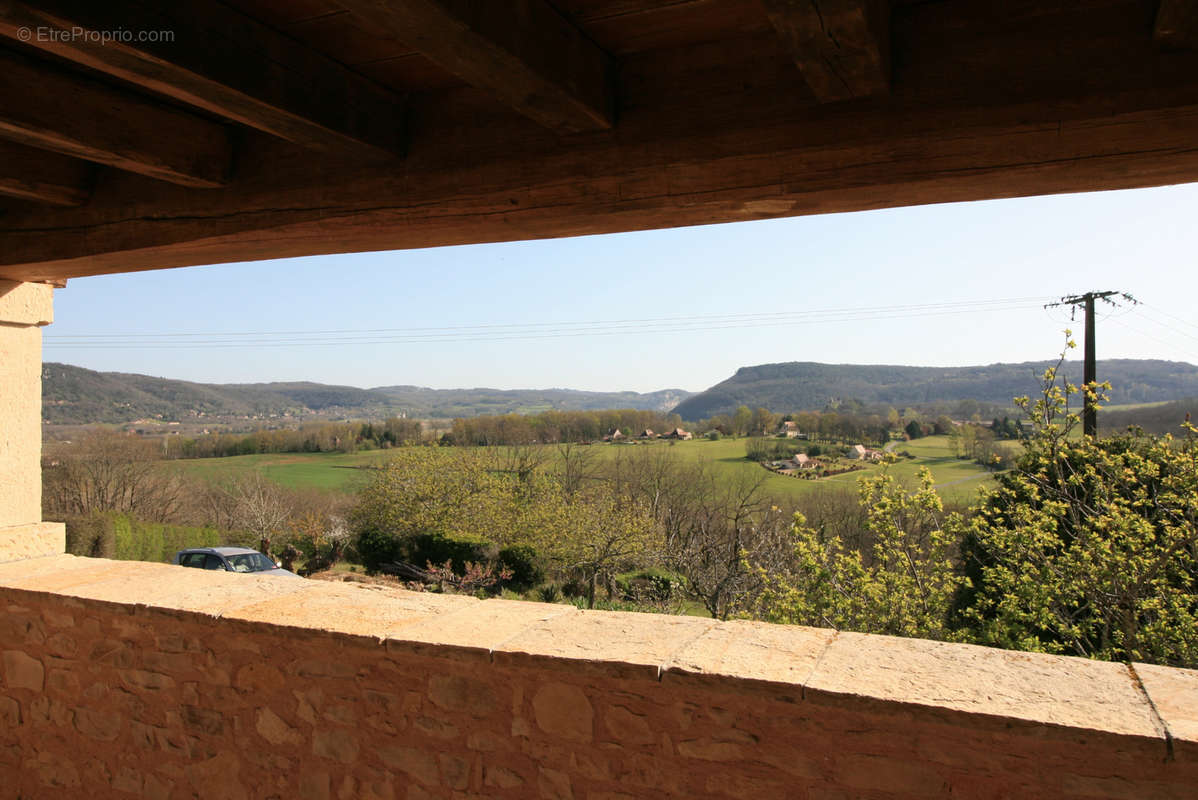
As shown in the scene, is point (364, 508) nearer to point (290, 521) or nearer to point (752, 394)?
point (290, 521)

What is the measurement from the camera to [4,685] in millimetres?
2285

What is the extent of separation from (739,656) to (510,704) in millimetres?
496

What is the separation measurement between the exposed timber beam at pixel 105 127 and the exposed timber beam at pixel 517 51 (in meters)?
0.85

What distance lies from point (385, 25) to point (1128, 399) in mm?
23686

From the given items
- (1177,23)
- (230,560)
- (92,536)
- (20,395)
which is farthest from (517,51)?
(92,536)

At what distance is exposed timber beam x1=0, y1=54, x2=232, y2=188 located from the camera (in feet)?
4.73

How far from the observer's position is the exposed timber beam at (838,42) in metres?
0.95

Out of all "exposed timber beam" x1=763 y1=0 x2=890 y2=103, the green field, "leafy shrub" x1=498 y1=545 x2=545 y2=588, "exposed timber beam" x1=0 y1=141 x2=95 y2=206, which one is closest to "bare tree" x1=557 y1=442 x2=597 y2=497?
the green field

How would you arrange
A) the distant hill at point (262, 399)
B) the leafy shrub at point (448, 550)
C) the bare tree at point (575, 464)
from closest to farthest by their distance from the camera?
the leafy shrub at point (448, 550) → the bare tree at point (575, 464) → the distant hill at point (262, 399)

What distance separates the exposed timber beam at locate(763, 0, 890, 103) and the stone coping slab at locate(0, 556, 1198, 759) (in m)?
1.01

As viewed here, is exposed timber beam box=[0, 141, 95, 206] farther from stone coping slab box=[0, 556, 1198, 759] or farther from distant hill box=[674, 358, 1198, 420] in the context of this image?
distant hill box=[674, 358, 1198, 420]

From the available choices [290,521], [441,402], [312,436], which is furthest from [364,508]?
[441,402]

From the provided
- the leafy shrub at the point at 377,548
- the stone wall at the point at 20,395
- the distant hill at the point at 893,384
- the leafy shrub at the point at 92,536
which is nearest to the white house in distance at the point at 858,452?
the distant hill at the point at 893,384

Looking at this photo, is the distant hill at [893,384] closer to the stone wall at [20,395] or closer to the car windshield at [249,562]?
the car windshield at [249,562]
